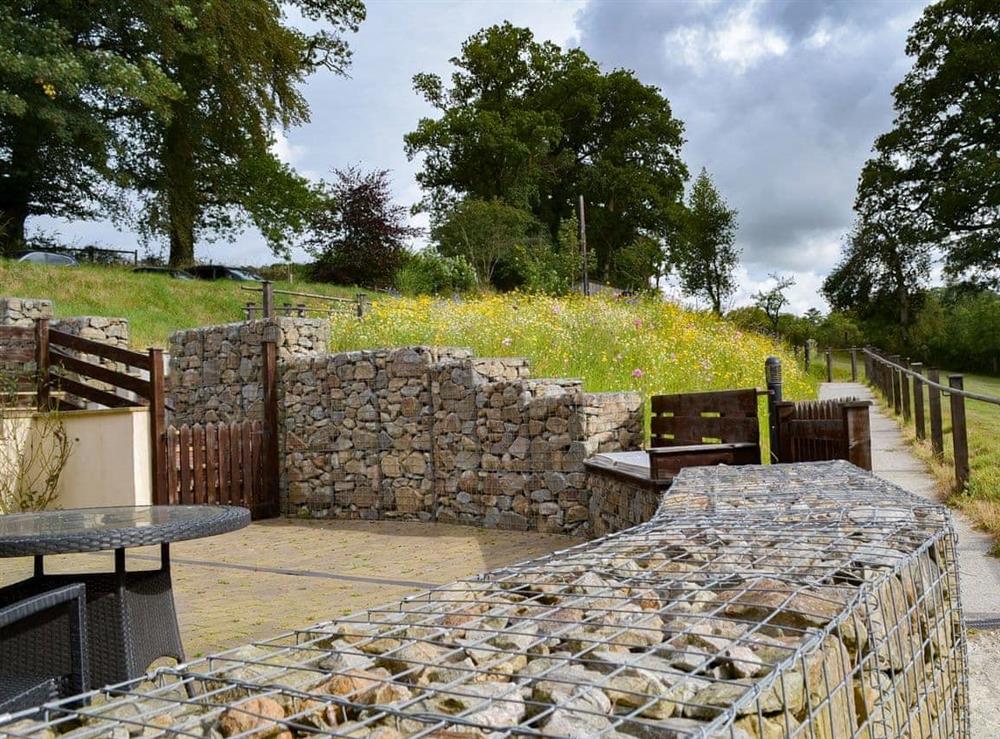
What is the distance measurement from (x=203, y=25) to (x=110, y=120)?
4765 millimetres

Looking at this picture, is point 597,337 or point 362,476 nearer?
point 362,476

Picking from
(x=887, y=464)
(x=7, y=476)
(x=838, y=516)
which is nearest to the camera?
(x=838, y=516)

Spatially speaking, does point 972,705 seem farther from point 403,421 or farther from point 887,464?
point 403,421

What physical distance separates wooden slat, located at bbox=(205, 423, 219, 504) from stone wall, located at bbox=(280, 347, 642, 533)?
823mm

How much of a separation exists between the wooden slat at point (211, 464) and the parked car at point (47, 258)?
12.7m

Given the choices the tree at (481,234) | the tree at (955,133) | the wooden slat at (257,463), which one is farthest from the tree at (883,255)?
the wooden slat at (257,463)

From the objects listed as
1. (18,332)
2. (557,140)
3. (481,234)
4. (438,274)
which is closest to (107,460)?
(18,332)

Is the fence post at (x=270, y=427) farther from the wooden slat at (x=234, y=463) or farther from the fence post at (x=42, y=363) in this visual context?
the fence post at (x=42, y=363)

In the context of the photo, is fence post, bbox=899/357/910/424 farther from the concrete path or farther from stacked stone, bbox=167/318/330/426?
stacked stone, bbox=167/318/330/426

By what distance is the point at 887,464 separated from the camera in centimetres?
795

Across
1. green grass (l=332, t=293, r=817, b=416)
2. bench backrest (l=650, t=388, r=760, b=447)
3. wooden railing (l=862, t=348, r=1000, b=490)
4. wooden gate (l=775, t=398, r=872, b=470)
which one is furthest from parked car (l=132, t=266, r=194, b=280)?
wooden gate (l=775, t=398, r=872, b=470)

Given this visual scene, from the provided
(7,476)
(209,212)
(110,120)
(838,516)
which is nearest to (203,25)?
(110,120)

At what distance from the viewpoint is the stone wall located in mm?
7605

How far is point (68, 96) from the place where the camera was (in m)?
20.6
